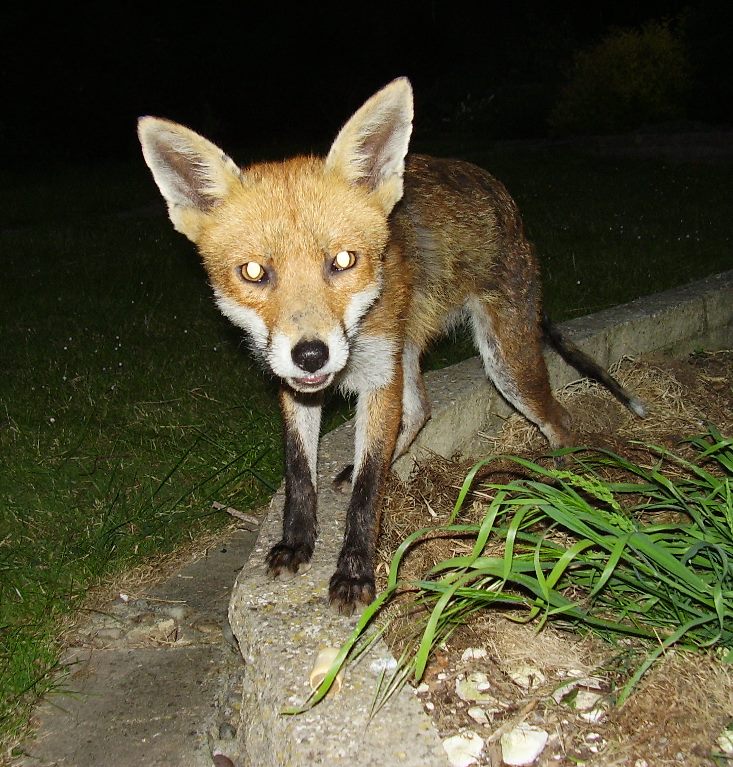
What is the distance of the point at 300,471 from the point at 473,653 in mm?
974

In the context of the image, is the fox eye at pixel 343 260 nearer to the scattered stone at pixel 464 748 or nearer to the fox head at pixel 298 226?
the fox head at pixel 298 226

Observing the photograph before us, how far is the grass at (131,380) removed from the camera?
3.18m

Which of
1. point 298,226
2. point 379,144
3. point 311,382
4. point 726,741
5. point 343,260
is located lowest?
point 726,741

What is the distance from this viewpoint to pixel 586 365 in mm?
3816

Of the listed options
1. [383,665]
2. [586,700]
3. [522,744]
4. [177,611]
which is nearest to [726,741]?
[586,700]

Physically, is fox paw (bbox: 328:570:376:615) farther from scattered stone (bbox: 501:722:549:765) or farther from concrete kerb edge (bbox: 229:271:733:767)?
scattered stone (bbox: 501:722:549:765)

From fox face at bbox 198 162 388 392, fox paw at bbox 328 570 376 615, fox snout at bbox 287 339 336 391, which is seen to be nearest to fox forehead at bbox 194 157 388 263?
fox face at bbox 198 162 388 392

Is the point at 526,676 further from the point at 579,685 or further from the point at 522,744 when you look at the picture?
the point at 522,744

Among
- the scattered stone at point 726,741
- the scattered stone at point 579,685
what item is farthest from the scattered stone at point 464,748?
the scattered stone at point 726,741

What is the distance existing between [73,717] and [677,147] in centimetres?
1362

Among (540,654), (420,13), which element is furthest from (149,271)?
(420,13)

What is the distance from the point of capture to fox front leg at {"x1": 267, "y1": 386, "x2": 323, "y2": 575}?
279 cm

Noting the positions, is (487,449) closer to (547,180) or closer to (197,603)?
(197,603)

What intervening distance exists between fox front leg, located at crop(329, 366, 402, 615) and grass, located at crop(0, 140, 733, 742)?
94 cm
